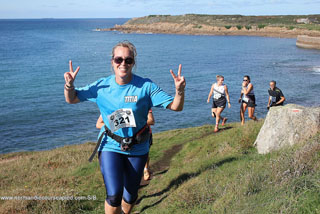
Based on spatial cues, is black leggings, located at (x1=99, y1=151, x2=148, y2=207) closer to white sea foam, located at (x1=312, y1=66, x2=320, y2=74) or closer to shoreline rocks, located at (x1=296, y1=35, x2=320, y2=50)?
white sea foam, located at (x1=312, y1=66, x2=320, y2=74)

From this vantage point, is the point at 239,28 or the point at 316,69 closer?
the point at 316,69

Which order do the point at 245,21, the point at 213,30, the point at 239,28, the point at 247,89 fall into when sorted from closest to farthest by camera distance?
the point at 247,89 → the point at 239,28 → the point at 213,30 → the point at 245,21

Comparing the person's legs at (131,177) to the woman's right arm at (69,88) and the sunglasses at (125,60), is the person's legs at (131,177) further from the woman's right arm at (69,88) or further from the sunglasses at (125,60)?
the sunglasses at (125,60)

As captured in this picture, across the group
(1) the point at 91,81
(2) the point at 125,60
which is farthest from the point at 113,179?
(1) the point at 91,81

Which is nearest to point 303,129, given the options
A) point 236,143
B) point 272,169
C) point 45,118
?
point 236,143

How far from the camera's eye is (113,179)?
4484mm

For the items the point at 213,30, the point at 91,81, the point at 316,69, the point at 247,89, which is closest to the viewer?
the point at 247,89

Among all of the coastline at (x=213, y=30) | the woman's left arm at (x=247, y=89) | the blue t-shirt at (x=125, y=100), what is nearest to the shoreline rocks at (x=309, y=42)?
the coastline at (x=213, y=30)

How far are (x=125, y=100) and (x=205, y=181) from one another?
2.74 metres

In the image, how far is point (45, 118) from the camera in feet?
87.5

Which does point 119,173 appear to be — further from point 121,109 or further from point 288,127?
point 288,127

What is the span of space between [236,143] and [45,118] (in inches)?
830

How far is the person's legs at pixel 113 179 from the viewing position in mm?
4480

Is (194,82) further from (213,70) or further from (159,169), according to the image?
(159,169)
